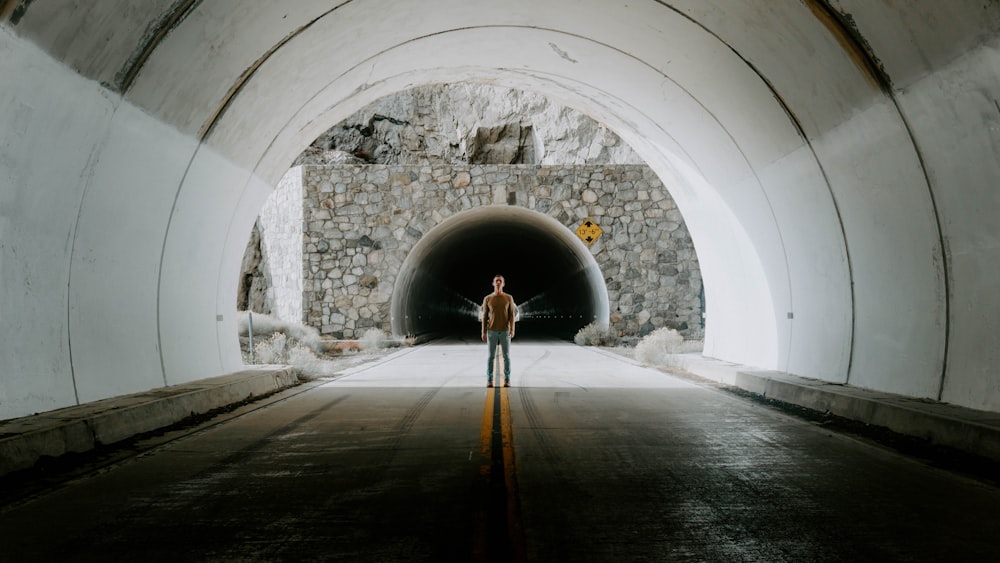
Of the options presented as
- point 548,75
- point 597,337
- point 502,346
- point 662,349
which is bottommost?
point 662,349

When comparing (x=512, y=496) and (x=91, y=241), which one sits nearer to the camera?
(x=512, y=496)

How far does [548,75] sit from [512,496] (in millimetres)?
9475

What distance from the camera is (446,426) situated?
26.6ft

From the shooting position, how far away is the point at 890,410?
7.52 m

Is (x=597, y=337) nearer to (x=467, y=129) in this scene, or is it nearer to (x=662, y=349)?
(x=662, y=349)

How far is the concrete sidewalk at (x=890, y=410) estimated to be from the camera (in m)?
6.21

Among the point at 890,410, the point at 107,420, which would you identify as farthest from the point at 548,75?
the point at 107,420

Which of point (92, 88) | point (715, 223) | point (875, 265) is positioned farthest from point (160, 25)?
point (715, 223)

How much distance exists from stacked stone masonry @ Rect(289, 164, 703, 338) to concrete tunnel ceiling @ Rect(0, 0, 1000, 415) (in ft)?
31.5

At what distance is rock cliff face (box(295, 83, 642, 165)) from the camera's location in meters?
33.2

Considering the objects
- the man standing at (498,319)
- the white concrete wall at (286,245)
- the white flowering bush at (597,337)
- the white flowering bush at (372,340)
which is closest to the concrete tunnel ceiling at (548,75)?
the man standing at (498,319)

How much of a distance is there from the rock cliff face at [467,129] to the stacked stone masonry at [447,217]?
10091 mm

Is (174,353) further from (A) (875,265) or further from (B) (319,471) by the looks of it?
(A) (875,265)

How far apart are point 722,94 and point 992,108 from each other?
14.0 feet
